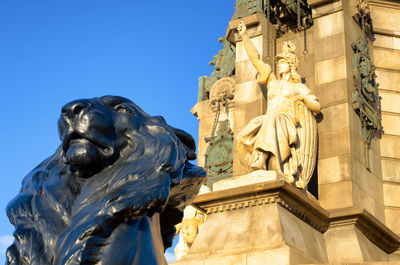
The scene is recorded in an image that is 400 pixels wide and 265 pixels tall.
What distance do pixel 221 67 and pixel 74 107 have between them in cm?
1387

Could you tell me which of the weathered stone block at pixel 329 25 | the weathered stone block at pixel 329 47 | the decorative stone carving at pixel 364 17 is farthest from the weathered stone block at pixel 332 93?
the decorative stone carving at pixel 364 17

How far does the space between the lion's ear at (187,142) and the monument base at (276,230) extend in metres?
6.80

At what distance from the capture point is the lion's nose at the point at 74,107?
204 centimetres

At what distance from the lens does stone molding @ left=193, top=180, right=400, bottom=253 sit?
31.7 feet

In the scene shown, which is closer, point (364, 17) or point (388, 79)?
point (364, 17)

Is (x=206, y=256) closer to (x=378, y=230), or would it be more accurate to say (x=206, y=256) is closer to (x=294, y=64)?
(x=378, y=230)

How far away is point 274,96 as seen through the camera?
37.7 ft

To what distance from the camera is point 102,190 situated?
1.97 meters

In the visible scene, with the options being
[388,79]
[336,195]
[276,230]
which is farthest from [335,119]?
[276,230]

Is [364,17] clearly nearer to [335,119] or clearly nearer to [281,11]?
[281,11]

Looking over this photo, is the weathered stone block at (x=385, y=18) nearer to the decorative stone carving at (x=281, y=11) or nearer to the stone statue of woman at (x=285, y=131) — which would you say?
the decorative stone carving at (x=281, y=11)

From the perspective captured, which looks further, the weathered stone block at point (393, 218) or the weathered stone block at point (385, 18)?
the weathered stone block at point (385, 18)

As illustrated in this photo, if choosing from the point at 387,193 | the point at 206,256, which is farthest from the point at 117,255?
the point at 387,193

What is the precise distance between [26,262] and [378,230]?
980 centimetres
